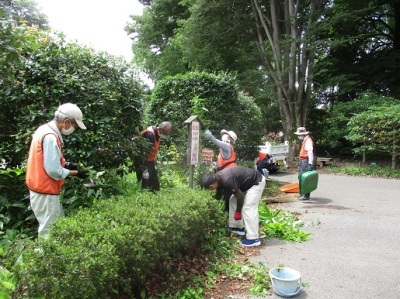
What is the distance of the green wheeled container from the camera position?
812 cm

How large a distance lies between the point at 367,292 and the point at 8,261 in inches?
146

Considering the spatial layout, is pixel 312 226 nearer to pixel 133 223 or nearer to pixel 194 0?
pixel 133 223

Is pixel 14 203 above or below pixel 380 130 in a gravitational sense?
below

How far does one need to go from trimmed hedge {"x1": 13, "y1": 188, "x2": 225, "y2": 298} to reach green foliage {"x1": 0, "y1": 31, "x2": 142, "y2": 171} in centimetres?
115

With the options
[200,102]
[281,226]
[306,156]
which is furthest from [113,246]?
[306,156]

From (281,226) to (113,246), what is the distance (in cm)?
375

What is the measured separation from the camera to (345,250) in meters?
4.97

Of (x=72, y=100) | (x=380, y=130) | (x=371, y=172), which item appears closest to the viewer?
(x=72, y=100)

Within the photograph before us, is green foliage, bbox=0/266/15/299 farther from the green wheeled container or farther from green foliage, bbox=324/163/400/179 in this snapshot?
green foliage, bbox=324/163/400/179

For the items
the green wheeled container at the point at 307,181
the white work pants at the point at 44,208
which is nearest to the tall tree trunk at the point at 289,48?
the green wheeled container at the point at 307,181

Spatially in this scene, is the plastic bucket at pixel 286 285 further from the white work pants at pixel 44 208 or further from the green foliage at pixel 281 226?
the white work pants at pixel 44 208

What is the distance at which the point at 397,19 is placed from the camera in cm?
2277

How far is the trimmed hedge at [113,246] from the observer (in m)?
2.27

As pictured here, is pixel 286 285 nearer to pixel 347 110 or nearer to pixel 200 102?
pixel 200 102
